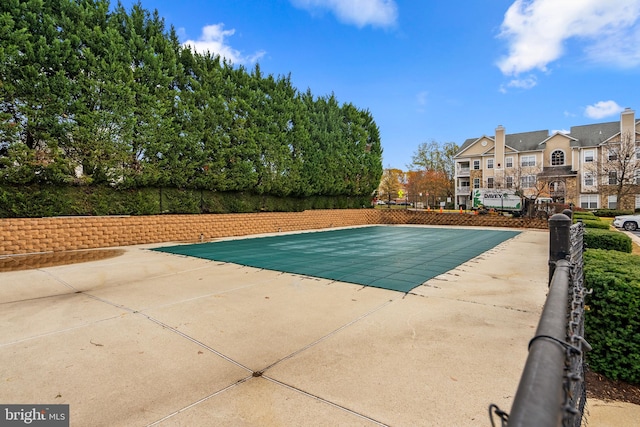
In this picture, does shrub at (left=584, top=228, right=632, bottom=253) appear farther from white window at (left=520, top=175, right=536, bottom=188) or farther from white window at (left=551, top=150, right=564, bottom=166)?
white window at (left=551, top=150, right=564, bottom=166)

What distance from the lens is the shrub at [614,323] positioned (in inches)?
95.7

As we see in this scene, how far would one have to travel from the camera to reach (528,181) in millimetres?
35969

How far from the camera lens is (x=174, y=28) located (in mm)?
12438

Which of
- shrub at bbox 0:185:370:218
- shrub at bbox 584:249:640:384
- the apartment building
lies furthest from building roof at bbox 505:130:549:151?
Result: shrub at bbox 584:249:640:384

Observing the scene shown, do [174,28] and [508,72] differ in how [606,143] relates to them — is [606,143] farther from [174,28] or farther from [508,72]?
[174,28]

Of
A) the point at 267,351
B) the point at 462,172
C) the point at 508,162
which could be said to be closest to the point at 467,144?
the point at 462,172

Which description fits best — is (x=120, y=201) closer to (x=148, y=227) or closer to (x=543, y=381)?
(x=148, y=227)

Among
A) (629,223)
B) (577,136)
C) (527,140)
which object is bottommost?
(629,223)

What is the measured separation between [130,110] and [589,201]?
135ft

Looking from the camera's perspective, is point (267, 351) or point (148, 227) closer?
point (267, 351)

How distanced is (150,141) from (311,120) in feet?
32.1

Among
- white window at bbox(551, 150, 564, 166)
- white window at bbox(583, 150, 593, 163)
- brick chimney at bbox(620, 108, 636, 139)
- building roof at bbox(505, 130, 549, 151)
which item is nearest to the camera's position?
brick chimney at bbox(620, 108, 636, 139)

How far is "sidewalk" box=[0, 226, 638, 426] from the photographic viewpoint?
211cm

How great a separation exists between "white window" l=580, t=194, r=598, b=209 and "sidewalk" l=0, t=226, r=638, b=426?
37.0 metres
